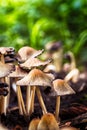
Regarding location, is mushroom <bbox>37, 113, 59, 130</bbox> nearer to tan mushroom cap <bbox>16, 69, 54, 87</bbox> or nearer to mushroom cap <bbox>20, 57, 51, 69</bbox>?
tan mushroom cap <bbox>16, 69, 54, 87</bbox>

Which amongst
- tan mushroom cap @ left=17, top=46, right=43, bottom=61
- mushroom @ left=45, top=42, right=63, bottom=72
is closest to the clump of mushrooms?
tan mushroom cap @ left=17, top=46, right=43, bottom=61

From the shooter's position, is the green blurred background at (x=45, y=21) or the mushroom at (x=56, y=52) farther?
the green blurred background at (x=45, y=21)

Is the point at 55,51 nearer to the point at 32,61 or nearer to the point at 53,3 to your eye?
the point at 53,3

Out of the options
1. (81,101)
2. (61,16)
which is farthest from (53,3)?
(81,101)

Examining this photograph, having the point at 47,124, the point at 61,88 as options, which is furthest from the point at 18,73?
the point at 47,124

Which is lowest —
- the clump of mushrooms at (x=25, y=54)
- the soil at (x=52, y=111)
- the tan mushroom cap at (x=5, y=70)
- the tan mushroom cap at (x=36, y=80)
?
the soil at (x=52, y=111)

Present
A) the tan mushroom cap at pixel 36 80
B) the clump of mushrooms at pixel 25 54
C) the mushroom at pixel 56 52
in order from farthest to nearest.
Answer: the mushroom at pixel 56 52
the clump of mushrooms at pixel 25 54
the tan mushroom cap at pixel 36 80

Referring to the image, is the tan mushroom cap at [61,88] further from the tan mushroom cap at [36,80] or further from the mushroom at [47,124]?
the mushroom at [47,124]

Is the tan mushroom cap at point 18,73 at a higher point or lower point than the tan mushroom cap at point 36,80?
higher

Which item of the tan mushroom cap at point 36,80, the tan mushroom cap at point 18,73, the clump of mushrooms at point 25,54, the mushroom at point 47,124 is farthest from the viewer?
the clump of mushrooms at point 25,54

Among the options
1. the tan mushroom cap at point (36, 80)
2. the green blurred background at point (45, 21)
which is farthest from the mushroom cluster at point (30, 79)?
the green blurred background at point (45, 21)
